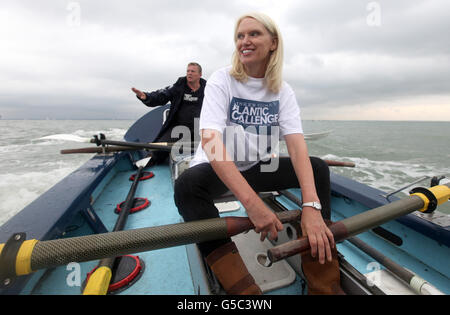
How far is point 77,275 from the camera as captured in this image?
4.71ft

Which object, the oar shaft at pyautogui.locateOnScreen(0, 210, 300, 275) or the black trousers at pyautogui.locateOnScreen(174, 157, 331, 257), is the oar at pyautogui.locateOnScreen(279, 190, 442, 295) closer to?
the black trousers at pyautogui.locateOnScreen(174, 157, 331, 257)

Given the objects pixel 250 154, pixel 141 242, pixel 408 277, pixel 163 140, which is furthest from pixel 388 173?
pixel 141 242

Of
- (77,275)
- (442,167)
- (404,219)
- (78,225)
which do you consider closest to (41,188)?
(78,225)

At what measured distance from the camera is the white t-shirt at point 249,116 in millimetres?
1276

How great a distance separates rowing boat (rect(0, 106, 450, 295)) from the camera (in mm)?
807

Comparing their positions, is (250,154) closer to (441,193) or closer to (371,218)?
(371,218)

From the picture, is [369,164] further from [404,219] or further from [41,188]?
[41,188]

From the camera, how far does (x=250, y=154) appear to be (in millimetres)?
1333

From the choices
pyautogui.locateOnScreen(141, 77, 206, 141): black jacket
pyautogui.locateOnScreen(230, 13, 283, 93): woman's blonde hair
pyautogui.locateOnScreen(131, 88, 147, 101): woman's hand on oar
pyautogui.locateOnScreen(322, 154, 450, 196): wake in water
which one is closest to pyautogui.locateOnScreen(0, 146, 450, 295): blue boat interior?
pyautogui.locateOnScreen(230, 13, 283, 93): woman's blonde hair

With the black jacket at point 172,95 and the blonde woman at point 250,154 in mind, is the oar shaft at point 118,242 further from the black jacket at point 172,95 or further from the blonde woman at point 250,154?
the black jacket at point 172,95

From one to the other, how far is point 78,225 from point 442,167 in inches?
439

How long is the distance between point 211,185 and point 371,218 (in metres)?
0.78

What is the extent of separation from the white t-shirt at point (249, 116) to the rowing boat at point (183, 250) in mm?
334

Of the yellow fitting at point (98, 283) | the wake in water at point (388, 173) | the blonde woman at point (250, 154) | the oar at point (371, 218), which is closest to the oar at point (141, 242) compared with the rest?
the oar at point (371, 218)
